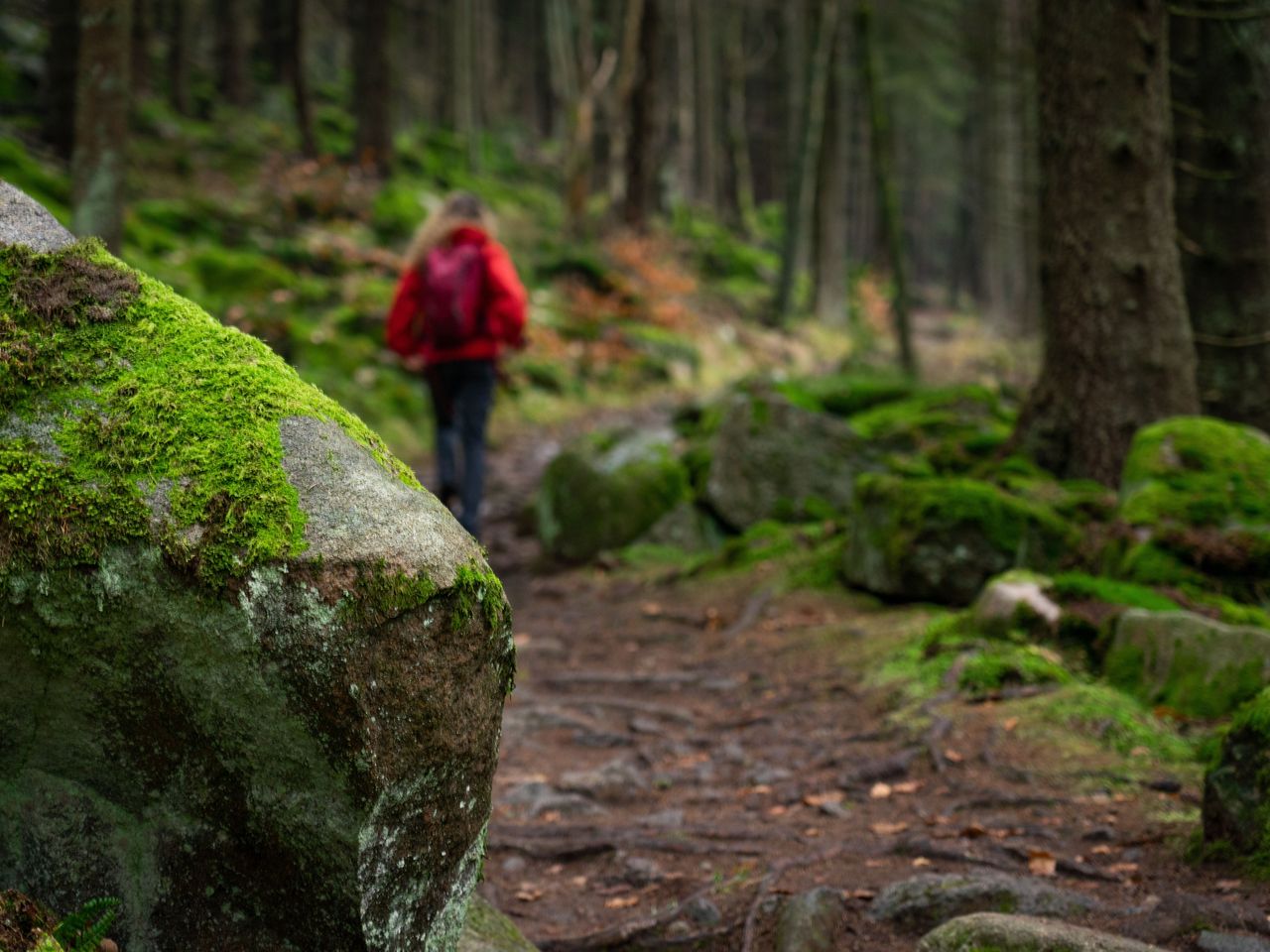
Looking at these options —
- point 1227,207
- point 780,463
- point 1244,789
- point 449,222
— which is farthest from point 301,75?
point 1244,789

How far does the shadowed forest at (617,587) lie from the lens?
1.96 metres

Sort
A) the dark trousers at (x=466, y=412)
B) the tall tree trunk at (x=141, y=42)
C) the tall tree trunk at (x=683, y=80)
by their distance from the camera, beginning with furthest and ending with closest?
1. the tall tree trunk at (x=683, y=80)
2. the tall tree trunk at (x=141, y=42)
3. the dark trousers at (x=466, y=412)

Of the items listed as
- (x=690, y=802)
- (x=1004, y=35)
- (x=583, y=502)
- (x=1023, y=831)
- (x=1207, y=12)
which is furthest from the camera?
(x=1004, y=35)

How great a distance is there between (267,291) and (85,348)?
426 inches

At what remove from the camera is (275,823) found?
1985mm

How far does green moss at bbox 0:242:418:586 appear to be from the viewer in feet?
6.30

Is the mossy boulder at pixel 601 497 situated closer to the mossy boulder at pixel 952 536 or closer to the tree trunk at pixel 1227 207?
the mossy boulder at pixel 952 536

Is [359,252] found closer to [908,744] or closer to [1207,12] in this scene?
[1207,12]

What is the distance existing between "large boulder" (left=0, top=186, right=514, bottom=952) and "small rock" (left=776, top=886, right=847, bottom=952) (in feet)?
3.65

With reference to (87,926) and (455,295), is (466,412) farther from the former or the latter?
(87,926)

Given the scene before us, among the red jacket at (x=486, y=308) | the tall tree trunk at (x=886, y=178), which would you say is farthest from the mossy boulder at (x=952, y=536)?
the tall tree trunk at (x=886, y=178)

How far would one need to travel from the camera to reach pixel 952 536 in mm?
5750

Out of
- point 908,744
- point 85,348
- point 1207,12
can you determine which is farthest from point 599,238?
point 85,348

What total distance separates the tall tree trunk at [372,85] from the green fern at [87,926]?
17.5 metres
